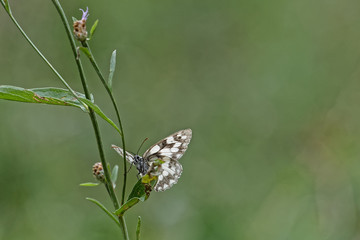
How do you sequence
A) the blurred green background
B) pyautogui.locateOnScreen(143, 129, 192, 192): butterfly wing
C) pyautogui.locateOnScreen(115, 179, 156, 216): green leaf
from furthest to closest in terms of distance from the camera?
the blurred green background
pyautogui.locateOnScreen(143, 129, 192, 192): butterfly wing
pyautogui.locateOnScreen(115, 179, 156, 216): green leaf

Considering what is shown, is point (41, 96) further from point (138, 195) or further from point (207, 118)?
point (207, 118)

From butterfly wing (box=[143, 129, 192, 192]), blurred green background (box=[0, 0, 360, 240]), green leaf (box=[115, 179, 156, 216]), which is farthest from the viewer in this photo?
blurred green background (box=[0, 0, 360, 240])

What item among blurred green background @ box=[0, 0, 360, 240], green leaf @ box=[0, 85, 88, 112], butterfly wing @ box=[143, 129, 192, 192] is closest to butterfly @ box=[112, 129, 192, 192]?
butterfly wing @ box=[143, 129, 192, 192]

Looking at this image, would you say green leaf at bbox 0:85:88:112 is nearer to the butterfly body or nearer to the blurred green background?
the butterfly body

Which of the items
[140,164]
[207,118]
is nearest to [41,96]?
[140,164]

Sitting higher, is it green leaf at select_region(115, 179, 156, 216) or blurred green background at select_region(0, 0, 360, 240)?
green leaf at select_region(115, 179, 156, 216)

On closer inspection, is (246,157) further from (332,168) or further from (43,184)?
(43,184)

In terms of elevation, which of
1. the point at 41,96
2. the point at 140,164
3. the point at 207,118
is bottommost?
the point at 207,118

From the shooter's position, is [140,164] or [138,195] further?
[140,164]
